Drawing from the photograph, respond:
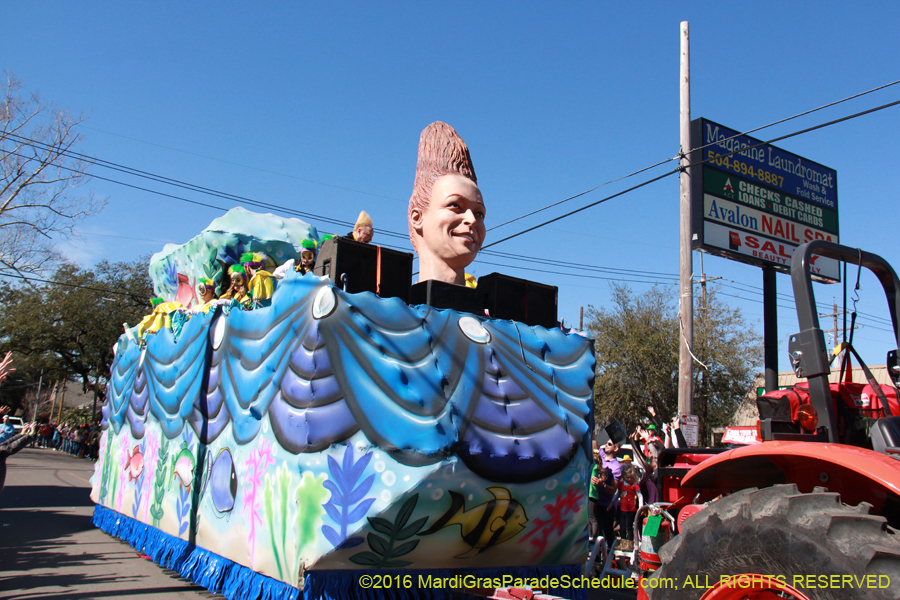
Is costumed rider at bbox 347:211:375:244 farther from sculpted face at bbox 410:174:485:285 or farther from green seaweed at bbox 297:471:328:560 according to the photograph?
green seaweed at bbox 297:471:328:560

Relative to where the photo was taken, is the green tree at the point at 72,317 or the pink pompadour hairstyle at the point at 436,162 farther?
the green tree at the point at 72,317

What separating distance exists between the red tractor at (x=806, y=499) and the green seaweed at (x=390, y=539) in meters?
1.71

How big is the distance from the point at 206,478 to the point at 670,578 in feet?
14.6

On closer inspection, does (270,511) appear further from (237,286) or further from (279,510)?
(237,286)

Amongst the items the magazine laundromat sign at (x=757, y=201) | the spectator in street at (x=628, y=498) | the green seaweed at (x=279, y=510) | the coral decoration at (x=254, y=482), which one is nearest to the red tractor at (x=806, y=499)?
the green seaweed at (x=279, y=510)

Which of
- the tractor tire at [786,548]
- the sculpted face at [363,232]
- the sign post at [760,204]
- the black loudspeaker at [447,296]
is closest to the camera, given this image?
the tractor tire at [786,548]

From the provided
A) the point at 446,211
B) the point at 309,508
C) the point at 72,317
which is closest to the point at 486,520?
the point at 309,508

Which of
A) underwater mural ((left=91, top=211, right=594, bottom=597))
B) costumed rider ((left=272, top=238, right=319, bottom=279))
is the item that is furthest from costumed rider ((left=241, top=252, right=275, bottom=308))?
costumed rider ((left=272, top=238, right=319, bottom=279))

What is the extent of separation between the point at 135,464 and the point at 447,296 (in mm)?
5290

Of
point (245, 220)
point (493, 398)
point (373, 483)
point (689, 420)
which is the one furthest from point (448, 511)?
point (689, 420)

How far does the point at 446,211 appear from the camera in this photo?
609 cm

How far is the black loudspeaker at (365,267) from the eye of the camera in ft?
16.3

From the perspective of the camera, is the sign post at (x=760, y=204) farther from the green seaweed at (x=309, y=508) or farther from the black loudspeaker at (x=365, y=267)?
the green seaweed at (x=309, y=508)

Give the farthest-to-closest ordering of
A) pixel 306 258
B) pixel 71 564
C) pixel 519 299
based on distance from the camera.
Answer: pixel 306 258 < pixel 71 564 < pixel 519 299
